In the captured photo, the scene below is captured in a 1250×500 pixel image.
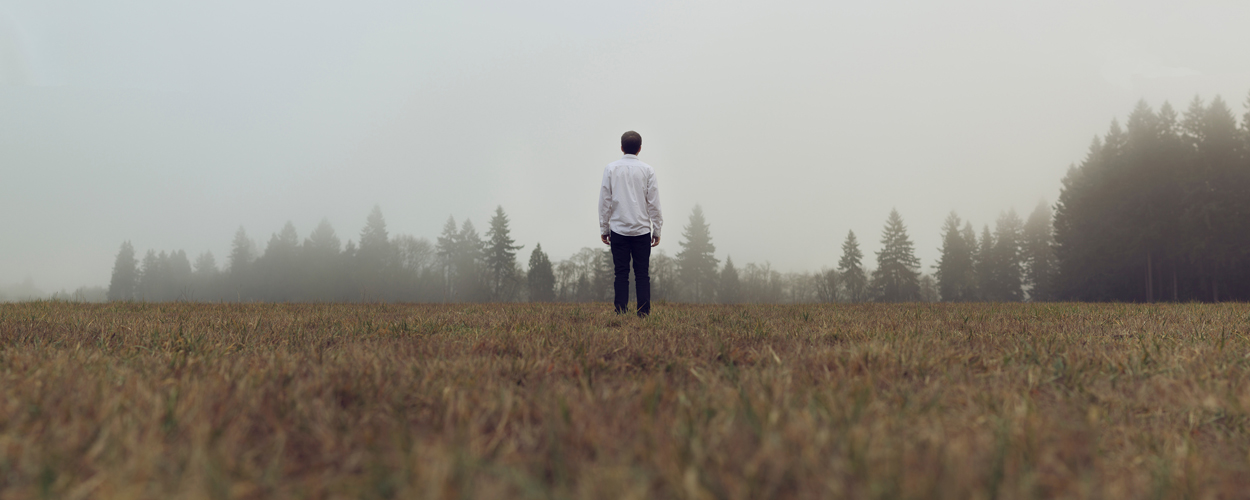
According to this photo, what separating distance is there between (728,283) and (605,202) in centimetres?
5733

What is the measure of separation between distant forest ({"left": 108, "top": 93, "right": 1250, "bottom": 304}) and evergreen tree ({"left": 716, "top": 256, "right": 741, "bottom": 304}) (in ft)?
0.58

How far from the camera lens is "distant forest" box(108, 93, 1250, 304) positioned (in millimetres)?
29266

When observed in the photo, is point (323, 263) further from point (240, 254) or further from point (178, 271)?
point (178, 271)

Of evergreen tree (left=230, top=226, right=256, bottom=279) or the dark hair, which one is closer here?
the dark hair

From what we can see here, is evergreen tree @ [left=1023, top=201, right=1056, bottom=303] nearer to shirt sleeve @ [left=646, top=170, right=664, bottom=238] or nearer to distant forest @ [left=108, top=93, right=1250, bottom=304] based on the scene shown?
distant forest @ [left=108, top=93, right=1250, bottom=304]

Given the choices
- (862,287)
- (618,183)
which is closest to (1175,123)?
(862,287)

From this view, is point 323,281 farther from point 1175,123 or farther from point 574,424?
point 1175,123

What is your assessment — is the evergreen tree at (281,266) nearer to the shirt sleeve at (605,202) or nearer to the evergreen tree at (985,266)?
the shirt sleeve at (605,202)

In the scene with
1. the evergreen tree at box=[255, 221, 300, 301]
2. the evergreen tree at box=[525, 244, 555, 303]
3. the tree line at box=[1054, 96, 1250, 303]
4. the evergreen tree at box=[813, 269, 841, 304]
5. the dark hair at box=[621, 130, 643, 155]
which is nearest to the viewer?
the dark hair at box=[621, 130, 643, 155]

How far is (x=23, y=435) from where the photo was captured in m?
1.39

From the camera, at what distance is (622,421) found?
58.4 inches

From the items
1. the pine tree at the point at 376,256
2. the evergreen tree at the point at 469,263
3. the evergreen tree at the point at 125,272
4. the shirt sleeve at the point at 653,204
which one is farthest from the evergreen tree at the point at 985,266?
the evergreen tree at the point at 125,272

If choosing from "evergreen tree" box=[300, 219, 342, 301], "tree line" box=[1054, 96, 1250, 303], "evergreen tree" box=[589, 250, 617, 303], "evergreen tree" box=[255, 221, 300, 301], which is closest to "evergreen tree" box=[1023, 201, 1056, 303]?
"tree line" box=[1054, 96, 1250, 303]

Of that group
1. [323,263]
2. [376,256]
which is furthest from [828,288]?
[323,263]
